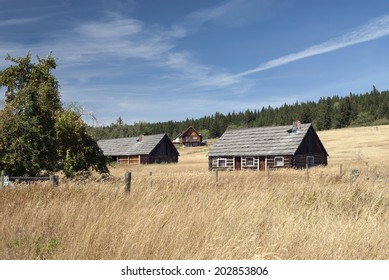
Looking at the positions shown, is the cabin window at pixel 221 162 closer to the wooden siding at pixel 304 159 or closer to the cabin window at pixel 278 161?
the cabin window at pixel 278 161

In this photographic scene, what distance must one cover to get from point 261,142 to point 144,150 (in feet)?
83.7

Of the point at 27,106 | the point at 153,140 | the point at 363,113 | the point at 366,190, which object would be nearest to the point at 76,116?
the point at 27,106

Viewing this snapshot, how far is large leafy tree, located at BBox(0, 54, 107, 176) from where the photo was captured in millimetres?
17453

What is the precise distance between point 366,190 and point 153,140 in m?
58.9

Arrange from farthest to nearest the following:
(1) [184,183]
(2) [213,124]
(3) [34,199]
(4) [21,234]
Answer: (2) [213,124] → (1) [184,183] → (3) [34,199] → (4) [21,234]

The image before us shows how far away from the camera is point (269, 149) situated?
143ft

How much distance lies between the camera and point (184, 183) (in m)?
8.36

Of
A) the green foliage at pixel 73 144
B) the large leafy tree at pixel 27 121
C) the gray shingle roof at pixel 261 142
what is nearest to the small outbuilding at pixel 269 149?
the gray shingle roof at pixel 261 142

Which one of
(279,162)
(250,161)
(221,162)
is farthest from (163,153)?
(279,162)

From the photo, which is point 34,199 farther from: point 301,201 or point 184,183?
point 301,201

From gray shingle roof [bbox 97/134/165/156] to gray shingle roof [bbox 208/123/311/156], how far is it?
18596 mm

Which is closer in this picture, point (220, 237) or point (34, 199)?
point (220, 237)

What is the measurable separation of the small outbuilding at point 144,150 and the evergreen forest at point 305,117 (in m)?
40.3

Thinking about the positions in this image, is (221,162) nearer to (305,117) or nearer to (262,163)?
(262,163)
